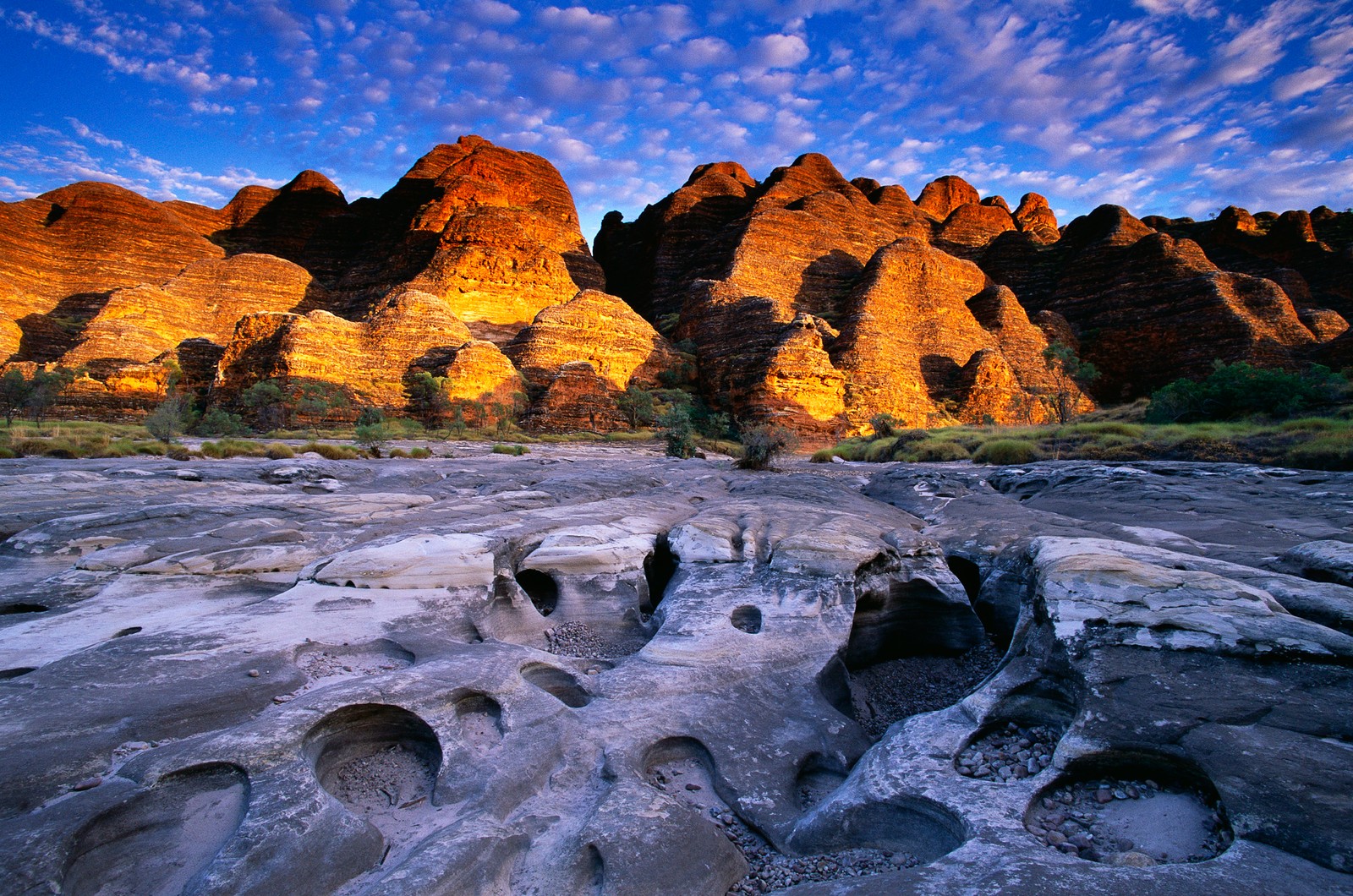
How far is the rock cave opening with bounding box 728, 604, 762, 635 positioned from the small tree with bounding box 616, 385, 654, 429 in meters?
34.8

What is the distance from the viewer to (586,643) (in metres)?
5.01

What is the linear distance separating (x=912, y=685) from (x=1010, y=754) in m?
2.13

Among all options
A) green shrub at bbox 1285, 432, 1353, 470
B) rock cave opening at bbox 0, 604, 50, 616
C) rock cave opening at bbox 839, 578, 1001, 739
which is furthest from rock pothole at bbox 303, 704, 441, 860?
green shrub at bbox 1285, 432, 1353, 470

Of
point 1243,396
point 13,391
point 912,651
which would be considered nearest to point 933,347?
point 1243,396

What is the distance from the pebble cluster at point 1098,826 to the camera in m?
2.14

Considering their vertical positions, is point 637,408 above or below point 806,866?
above

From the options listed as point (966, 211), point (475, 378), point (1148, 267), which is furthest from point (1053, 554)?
point (966, 211)

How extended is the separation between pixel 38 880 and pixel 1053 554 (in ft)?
18.5

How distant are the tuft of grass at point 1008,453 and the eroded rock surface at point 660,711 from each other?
11.4m

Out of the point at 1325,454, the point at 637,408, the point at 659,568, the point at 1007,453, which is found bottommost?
the point at 659,568

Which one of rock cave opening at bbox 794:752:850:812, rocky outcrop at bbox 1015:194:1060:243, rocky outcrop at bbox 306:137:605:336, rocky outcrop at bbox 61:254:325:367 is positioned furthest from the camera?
rocky outcrop at bbox 1015:194:1060:243

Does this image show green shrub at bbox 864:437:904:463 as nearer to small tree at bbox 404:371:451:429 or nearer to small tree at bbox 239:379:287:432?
small tree at bbox 404:371:451:429

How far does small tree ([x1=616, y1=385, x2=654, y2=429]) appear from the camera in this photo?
3969 cm

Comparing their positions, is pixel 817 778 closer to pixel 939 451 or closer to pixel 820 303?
pixel 939 451
